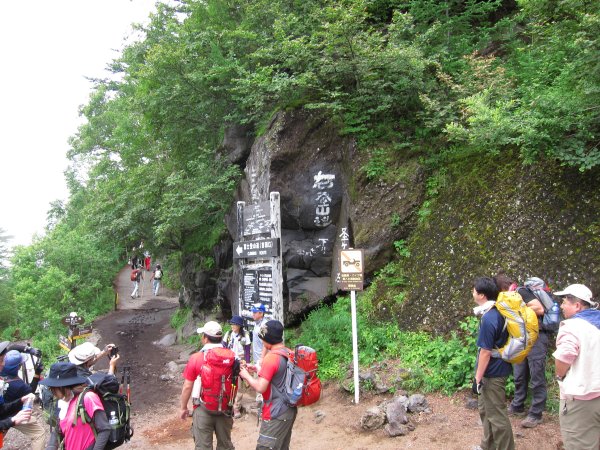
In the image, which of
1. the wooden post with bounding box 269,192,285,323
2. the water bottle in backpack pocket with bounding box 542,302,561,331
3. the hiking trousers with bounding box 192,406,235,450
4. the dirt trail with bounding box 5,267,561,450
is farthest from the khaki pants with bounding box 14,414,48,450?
the water bottle in backpack pocket with bounding box 542,302,561,331

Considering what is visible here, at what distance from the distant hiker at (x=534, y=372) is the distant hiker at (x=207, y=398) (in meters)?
3.61

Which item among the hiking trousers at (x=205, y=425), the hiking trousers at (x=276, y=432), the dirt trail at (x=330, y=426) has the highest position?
the hiking trousers at (x=276, y=432)

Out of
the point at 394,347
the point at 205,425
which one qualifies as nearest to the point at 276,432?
the point at 205,425

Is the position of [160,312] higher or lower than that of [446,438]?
lower

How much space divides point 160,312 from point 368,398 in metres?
16.4

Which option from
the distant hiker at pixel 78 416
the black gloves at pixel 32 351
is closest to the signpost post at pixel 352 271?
the distant hiker at pixel 78 416

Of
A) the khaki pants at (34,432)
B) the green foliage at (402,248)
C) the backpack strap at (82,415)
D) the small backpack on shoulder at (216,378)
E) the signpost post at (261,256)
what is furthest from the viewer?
the green foliage at (402,248)

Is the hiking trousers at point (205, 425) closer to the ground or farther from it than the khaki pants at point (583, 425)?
closer to the ground

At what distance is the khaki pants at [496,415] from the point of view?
13.7 feet

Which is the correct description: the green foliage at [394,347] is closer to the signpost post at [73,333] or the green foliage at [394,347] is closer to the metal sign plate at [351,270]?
the metal sign plate at [351,270]

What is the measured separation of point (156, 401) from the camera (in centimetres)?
966

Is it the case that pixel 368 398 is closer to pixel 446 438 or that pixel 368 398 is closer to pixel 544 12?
pixel 446 438

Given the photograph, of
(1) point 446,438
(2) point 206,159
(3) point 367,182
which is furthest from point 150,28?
(1) point 446,438

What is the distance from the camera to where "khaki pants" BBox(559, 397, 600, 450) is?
11.5ft
